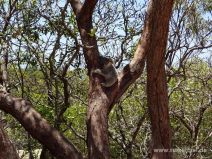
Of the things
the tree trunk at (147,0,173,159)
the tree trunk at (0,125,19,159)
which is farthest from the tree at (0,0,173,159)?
the tree trunk at (0,125,19,159)

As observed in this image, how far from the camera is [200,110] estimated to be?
7.04 meters

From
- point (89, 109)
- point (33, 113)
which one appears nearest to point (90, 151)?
point (89, 109)

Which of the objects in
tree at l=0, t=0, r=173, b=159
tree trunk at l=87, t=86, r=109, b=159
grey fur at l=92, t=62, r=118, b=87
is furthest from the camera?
grey fur at l=92, t=62, r=118, b=87

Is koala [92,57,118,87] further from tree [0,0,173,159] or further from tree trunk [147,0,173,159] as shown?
tree trunk [147,0,173,159]

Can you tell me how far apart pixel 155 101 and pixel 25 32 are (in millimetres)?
1659

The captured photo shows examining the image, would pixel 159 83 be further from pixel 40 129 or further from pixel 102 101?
pixel 40 129

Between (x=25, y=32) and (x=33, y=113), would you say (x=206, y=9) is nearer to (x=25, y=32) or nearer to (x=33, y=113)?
(x=25, y=32)

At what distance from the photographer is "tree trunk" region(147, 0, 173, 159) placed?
3.06 metres

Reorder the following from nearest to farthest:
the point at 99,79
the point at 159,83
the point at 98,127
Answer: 1. the point at 159,83
2. the point at 98,127
3. the point at 99,79

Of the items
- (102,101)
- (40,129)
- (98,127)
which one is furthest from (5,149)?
(102,101)

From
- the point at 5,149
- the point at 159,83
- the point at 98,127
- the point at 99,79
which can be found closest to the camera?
the point at 5,149

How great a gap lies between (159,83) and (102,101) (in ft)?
1.88

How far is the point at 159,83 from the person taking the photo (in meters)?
3.36

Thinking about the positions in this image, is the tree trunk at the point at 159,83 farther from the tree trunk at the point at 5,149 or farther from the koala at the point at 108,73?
the tree trunk at the point at 5,149
